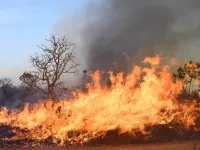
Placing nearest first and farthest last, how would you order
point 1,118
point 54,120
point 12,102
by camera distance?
point 54,120, point 1,118, point 12,102

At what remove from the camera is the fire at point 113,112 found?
2264 centimetres

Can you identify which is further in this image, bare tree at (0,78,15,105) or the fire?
bare tree at (0,78,15,105)

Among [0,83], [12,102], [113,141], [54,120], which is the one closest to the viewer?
[113,141]

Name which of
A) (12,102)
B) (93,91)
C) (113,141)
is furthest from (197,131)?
(12,102)

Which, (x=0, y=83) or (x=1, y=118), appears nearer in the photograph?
(x=1, y=118)

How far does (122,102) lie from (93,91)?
8.08 ft

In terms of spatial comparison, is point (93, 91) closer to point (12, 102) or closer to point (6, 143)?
point (6, 143)

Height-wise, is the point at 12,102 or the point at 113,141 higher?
the point at 12,102

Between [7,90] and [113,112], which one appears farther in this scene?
[7,90]

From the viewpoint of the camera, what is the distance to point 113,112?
74.3 feet

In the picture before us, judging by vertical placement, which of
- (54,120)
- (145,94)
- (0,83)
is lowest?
A: (54,120)

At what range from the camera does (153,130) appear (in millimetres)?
23891

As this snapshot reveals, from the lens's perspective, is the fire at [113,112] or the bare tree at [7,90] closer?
the fire at [113,112]

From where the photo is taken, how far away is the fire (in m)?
22.6
